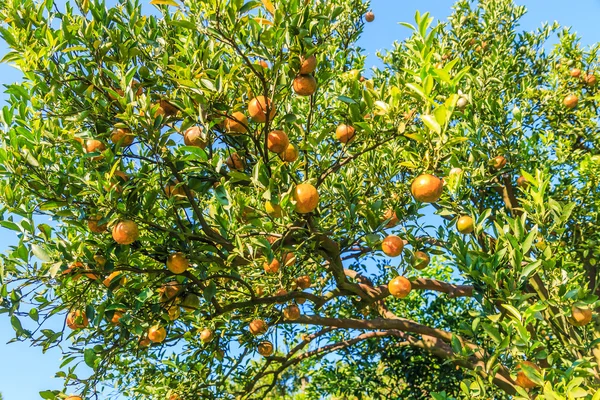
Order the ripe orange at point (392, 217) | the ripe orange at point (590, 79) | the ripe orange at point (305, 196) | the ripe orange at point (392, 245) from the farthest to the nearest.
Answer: the ripe orange at point (590, 79), the ripe orange at point (392, 217), the ripe orange at point (392, 245), the ripe orange at point (305, 196)

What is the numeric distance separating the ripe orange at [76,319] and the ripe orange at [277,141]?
194cm

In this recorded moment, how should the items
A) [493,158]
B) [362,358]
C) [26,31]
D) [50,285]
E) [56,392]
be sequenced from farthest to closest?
[362,358] < [493,158] < [50,285] < [56,392] < [26,31]

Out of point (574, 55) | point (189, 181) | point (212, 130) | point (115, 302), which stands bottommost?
point (115, 302)

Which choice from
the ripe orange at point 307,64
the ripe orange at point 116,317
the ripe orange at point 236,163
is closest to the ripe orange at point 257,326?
the ripe orange at point 116,317

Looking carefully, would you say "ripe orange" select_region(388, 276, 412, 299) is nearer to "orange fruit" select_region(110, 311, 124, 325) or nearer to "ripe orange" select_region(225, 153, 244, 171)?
"ripe orange" select_region(225, 153, 244, 171)

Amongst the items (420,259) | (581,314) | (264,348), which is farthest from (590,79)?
(264,348)

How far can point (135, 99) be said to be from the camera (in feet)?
10.2

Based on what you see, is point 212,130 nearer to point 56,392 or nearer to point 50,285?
point 50,285

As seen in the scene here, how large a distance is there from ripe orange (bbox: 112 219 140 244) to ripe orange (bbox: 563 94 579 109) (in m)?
5.95

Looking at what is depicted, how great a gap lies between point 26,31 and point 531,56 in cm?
692

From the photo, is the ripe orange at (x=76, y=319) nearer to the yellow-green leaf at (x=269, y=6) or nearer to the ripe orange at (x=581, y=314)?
the yellow-green leaf at (x=269, y=6)

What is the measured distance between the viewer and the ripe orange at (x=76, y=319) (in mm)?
3707

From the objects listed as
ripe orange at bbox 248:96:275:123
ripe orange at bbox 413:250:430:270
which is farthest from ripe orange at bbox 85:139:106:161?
ripe orange at bbox 413:250:430:270

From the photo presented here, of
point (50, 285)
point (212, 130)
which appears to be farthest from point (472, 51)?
point (50, 285)
